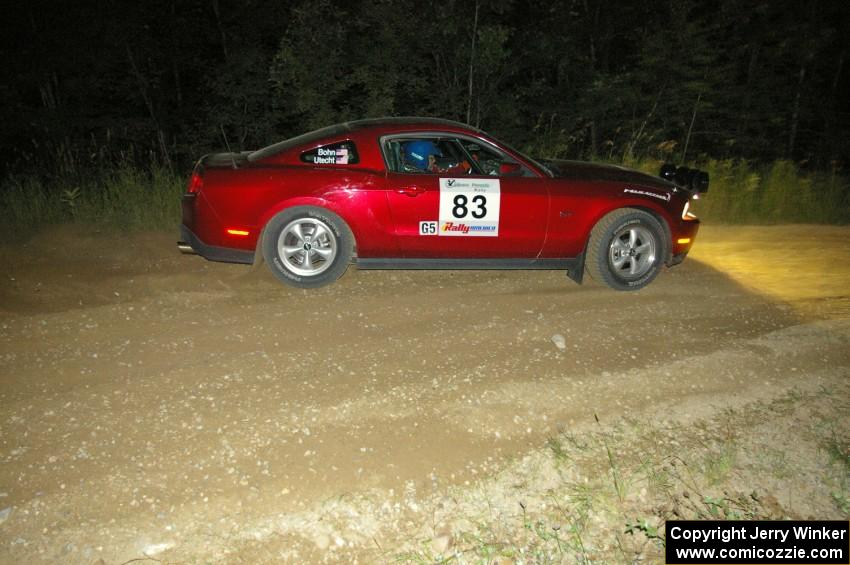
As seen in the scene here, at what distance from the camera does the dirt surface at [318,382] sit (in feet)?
9.03

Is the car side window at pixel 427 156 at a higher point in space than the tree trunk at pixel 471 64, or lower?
lower

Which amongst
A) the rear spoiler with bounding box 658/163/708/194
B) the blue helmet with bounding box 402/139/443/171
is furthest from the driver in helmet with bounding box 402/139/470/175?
the rear spoiler with bounding box 658/163/708/194

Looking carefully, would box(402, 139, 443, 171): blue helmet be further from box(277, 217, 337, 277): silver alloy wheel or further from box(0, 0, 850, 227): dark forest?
box(0, 0, 850, 227): dark forest

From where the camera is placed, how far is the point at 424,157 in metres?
5.80

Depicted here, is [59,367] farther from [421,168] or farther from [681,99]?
[681,99]

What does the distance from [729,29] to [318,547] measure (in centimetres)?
2173

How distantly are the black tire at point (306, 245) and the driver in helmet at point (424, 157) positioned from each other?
0.92 m

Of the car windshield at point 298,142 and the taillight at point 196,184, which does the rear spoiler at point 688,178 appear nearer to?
the car windshield at point 298,142

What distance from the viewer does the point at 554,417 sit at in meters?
3.55

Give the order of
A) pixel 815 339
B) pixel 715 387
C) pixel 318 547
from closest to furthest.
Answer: pixel 318 547
pixel 715 387
pixel 815 339

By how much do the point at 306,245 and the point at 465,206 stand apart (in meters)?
1.50

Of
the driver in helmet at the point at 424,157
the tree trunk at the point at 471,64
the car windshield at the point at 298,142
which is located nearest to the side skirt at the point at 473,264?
the driver in helmet at the point at 424,157

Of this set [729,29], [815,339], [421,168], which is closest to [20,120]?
[421,168]

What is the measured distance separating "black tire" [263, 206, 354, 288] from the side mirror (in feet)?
4.95
